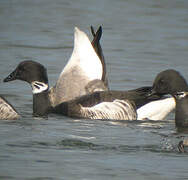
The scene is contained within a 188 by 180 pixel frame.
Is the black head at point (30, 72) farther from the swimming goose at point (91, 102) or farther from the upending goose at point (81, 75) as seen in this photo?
the upending goose at point (81, 75)

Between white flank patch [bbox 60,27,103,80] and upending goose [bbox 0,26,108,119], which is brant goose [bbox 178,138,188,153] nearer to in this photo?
upending goose [bbox 0,26,108,119]

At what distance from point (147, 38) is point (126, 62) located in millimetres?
2882

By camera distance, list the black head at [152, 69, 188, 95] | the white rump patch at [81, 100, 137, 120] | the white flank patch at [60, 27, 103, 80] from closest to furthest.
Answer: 1. the black head at [152, 69, 188, 95]
2. the white rump patch at [81, 100, 137, 120]
3. the white flank patch at [60, 27, 103, 80]

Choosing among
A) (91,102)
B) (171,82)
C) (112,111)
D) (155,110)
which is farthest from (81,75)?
(171,82)

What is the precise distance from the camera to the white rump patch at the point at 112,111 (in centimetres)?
1299

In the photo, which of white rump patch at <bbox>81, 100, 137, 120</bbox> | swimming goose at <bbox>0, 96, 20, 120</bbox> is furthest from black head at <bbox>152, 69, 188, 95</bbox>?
swimming goose at <bbox>0, 96, 20, 120</bbox>

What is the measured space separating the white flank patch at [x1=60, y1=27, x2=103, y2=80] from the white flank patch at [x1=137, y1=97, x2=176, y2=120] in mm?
1716

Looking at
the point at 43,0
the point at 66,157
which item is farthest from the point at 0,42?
the point at 66,157

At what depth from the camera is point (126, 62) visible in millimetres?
18266

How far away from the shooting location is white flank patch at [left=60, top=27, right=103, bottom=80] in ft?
48.0

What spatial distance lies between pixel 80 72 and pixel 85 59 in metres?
0.34

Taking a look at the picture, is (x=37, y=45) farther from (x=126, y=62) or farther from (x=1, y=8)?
(x=1, y=8)

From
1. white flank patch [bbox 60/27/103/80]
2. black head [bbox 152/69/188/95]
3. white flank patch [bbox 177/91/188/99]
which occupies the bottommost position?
white flank patch [bbox 177/91/188/99]

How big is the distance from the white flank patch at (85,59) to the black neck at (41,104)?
1.14m
